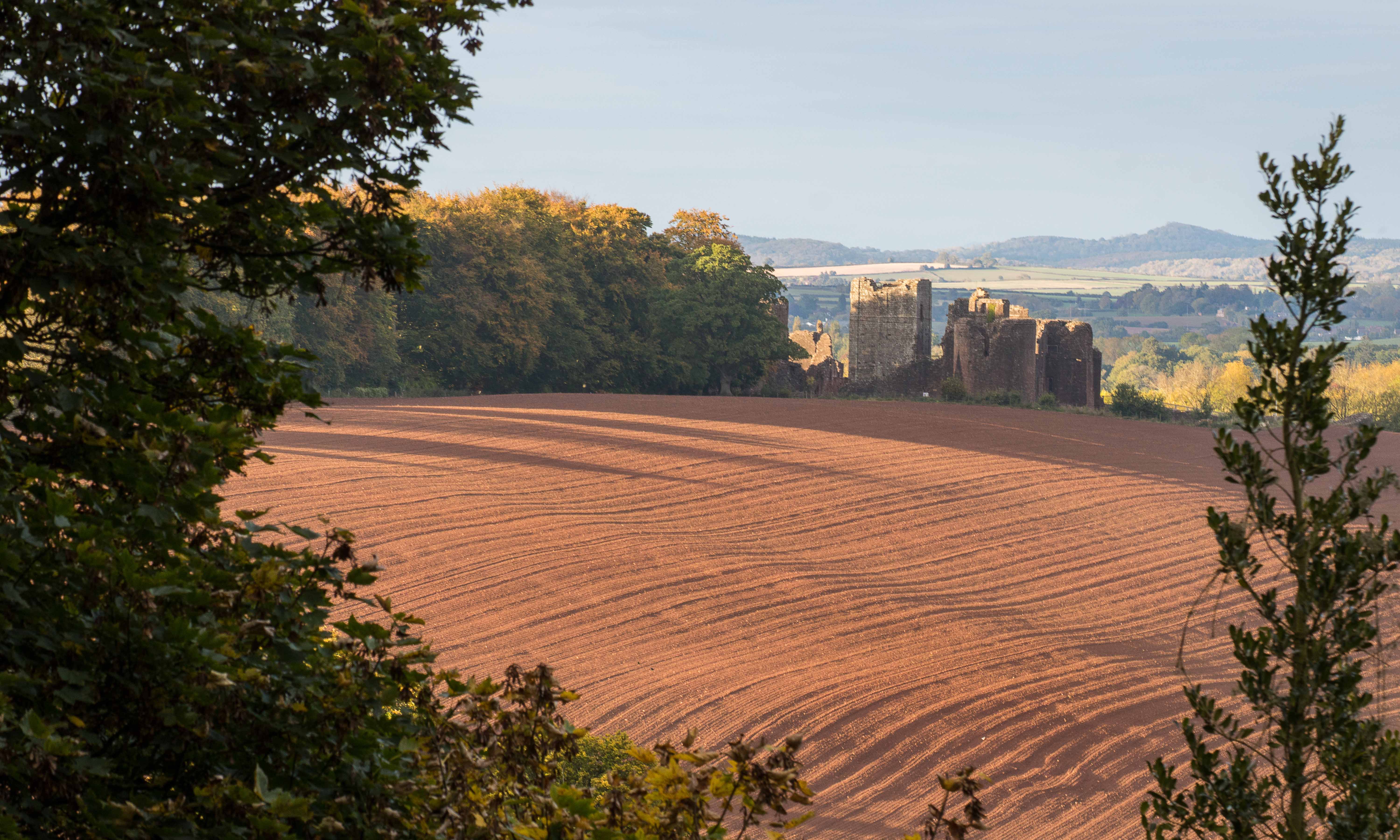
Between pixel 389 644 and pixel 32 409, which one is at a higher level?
pixel 32 409

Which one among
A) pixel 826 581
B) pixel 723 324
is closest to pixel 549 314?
pixel 723 324

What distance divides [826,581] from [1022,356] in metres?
28.2

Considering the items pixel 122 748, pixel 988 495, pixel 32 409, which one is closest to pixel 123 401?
pixel 32 409

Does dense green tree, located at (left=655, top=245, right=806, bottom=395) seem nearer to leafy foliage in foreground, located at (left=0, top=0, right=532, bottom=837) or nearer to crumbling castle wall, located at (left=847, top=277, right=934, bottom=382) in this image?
crumbling castle wall, located at (left=847, top=277, right=934, bottom=382)

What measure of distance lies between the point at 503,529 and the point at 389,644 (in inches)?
641

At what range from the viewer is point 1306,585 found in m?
4.26

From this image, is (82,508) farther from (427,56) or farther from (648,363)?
(648,363)

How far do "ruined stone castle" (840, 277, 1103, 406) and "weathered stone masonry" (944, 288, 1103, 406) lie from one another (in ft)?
0.10

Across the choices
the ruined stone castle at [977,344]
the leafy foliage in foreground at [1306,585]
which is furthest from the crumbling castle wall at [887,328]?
the leafy foliage in foreground at [1306,585]

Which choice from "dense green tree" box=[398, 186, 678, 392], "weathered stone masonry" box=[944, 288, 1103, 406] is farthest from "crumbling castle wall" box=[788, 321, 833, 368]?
"dense green tree" box=[398, 186, 678, 392]

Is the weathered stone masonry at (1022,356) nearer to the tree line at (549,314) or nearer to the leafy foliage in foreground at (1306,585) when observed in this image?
the tree line at (549,314)

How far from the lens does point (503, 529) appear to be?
19.7 m

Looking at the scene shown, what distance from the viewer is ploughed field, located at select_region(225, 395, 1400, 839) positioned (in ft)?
40.6

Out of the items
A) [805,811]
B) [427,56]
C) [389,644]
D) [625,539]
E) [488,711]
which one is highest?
[427,56]
